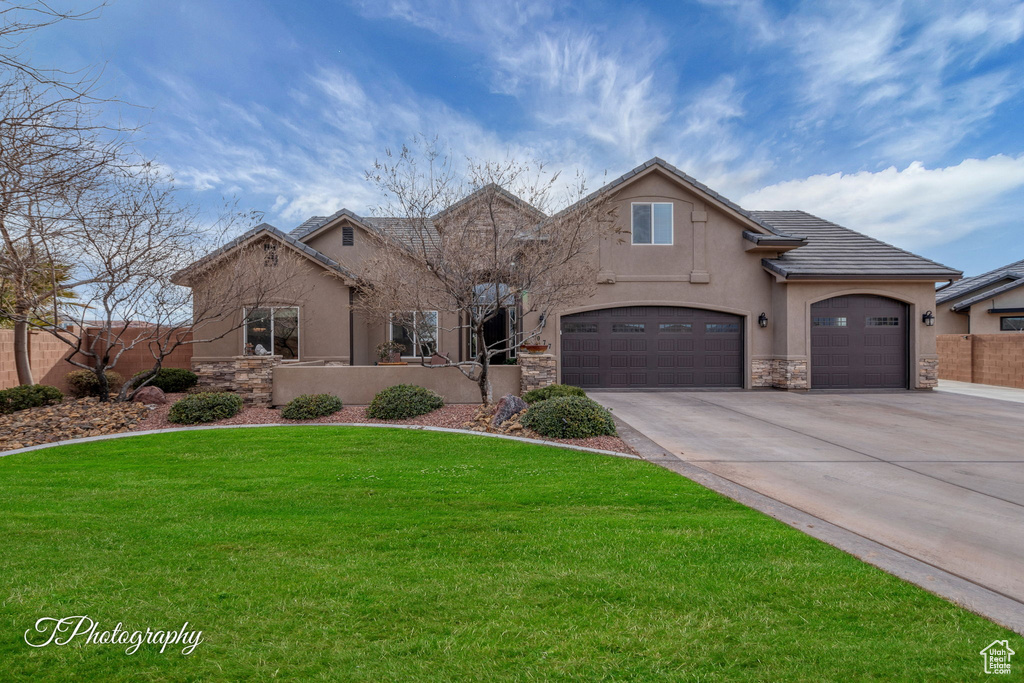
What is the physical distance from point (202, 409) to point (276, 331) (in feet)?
15.5

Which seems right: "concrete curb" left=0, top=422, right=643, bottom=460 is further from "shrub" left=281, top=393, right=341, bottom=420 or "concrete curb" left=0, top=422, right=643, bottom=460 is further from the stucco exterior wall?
the stucco exterior wall

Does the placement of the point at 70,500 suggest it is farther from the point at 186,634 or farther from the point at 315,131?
the point at 315,131

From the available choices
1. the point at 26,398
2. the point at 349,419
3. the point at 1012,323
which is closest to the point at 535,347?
the point at 349,419

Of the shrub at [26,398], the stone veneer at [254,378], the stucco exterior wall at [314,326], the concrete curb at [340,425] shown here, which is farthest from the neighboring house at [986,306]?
the shrub at [26,398]

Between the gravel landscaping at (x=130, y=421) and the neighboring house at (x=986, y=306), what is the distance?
902 inches

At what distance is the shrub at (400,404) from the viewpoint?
10.8m

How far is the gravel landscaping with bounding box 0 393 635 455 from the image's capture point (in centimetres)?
898

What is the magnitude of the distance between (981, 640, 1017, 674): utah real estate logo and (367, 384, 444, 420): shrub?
9.28 metres

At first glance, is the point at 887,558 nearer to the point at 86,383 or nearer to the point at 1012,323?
the point at 86,383

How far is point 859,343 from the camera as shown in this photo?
631 inches

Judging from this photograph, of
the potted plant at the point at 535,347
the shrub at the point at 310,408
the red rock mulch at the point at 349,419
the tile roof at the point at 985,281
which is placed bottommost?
the red rock mulch at the point at 349,419

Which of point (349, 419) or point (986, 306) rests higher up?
point (986, 306)

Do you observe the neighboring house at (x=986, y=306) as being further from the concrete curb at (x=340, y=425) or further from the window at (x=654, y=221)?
the concrete curb at (x=340, y=425)

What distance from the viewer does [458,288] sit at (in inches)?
413
